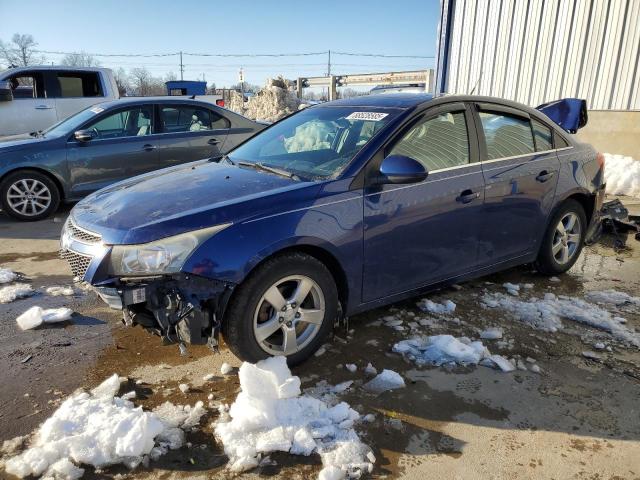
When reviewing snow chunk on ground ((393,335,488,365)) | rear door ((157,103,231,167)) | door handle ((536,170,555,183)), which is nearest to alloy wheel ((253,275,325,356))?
snow chunk on ground ((393,335,488,365))

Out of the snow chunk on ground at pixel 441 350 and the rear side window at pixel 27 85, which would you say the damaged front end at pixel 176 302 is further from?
the rear side window at pixel 27 85

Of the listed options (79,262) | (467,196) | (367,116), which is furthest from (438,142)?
(79,262)

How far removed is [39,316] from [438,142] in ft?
10.5

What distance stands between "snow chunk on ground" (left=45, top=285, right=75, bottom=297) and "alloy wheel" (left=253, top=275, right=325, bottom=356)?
2.22 metres

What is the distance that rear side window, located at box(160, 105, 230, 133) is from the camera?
7582 mm

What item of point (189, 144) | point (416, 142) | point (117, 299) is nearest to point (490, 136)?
point (416, 142)

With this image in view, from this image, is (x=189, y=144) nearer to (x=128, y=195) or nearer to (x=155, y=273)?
(x=128, y=195)

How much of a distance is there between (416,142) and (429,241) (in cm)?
70

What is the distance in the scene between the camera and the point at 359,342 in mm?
3572

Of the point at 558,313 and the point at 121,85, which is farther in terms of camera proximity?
the point at 121,85

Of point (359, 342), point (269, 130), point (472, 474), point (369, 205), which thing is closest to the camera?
point (472, 474)

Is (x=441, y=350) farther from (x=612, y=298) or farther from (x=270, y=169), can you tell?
(x=612, y=298)

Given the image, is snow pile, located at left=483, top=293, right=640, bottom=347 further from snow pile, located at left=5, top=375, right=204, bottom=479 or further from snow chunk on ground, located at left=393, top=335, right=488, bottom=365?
snow pile, located at left=5, top=375, right=204, bottom=479

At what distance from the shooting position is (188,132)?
7660mm
